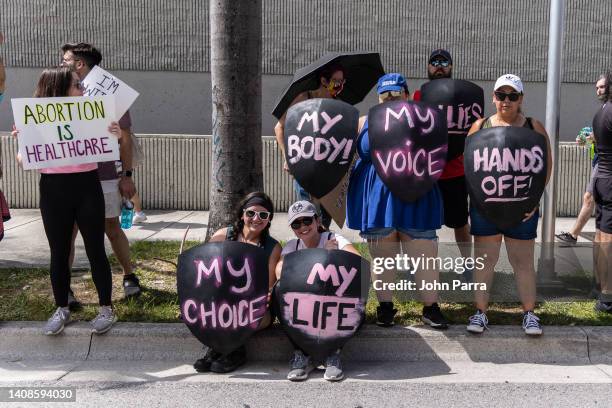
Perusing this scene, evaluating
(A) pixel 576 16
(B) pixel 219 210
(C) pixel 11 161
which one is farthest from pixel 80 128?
(A) pixel 576 16

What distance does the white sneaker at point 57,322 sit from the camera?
4398mm

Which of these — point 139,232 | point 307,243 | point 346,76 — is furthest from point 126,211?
point 139,232

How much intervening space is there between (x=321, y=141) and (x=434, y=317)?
1.44m

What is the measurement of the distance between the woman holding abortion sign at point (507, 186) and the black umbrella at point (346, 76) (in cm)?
122

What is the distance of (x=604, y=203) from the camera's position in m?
4.98

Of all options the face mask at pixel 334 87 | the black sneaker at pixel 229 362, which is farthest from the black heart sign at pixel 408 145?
the black sneaker at pixel 229 362

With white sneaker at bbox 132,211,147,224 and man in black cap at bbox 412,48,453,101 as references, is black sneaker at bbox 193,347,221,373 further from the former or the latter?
white sneaker at bbox 132,211,147,224

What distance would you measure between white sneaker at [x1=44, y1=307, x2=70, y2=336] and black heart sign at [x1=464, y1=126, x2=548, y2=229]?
9.38 ft

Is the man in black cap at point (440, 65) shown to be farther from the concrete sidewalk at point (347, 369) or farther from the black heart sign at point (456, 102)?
the concrete sidewalk at point (347, 369)

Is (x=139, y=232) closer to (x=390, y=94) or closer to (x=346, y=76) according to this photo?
(x=346, y=76)

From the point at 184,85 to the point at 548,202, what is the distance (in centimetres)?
758

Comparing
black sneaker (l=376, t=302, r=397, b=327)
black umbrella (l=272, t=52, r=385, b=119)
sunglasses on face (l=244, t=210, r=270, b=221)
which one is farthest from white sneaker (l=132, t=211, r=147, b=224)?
black sneaker (l=376, t=302, r=397, b=327)

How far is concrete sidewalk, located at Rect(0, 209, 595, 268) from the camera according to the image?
259 inches

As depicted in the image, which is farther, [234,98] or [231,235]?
[234,98]
